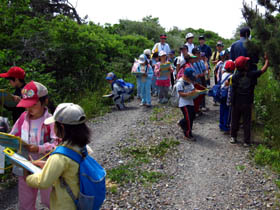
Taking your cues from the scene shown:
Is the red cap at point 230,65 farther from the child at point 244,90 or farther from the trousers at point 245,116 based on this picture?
the trousers at point 245,116

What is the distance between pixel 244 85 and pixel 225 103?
987mm

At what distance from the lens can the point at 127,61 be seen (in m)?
15.6

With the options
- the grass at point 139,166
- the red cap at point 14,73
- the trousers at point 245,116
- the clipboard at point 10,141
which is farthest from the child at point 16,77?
the trousers at point 245,116

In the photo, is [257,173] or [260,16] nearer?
[260,16]

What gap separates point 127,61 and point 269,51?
1196 cm

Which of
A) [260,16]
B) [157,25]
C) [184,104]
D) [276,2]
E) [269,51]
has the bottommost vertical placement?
[184,104]

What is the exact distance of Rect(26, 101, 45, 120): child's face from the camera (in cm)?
340

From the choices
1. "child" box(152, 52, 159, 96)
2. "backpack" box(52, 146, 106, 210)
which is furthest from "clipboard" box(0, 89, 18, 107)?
"child" box(152, 52, 159, 96)

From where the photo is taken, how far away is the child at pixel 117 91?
9961 mm

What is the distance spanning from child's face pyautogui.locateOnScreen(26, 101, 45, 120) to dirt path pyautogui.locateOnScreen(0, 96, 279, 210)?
1790mm

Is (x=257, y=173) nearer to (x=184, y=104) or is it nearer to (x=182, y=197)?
(x=182, y=197)

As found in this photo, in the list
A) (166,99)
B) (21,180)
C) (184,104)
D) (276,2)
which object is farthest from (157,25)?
(21,180)

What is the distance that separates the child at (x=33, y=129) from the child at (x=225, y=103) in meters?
4.68

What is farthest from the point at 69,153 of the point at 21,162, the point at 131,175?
the point at 131,175
